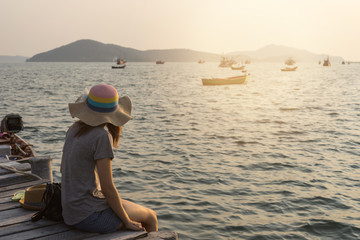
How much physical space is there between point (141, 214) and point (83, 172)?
977mm

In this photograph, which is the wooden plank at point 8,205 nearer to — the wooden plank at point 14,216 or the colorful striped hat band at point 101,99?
the wooden plank at point 14,216

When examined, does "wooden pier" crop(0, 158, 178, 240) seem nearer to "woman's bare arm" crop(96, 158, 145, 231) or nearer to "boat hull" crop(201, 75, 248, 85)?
"woman's bare arm" crop(96, 158, 145, 231)

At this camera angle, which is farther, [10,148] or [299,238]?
[10,148]

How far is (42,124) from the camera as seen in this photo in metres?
22.5

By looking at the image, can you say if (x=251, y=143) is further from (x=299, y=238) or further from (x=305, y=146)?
(x=299, y=238)

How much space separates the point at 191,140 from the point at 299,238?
396 inches

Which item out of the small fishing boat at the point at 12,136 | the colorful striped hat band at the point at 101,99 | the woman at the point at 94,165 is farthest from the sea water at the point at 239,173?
the colorful striped hat band at the point at 101,99

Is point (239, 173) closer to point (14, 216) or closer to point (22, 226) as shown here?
point (14, 216)

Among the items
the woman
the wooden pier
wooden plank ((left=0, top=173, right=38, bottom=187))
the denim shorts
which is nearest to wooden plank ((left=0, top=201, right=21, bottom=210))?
the wooden pier

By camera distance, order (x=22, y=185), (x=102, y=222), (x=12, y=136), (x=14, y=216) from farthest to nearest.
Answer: (x=12, y=136) < (x=22, y=185) < (x=14, y=216) < (x=102, y=222)

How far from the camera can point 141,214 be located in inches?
173

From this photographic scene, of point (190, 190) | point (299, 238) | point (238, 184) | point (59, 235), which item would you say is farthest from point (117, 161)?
point (59, 235)

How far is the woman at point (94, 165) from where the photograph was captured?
12.3 ft

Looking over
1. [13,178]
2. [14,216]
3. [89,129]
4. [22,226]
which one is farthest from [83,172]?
[13,178]
